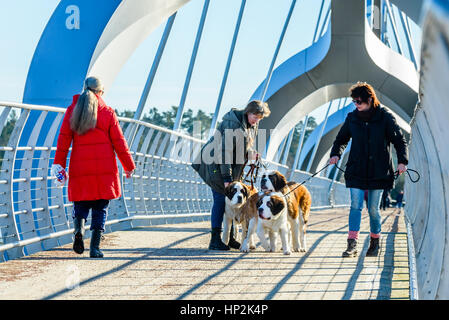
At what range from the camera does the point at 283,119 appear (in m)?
32.1

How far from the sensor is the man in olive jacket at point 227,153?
7.57m

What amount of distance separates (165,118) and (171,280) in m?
110

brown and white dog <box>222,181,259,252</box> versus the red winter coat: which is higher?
the red winter coat

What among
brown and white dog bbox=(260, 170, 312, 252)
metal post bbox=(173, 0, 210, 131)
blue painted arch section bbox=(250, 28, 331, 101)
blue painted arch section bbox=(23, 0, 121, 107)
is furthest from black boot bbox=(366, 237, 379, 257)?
→ blue painted arch section bbox=(250, 28, 331, 101)

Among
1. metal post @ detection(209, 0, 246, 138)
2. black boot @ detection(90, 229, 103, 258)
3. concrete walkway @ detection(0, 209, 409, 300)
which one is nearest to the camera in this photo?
concrete walkway @ detection(0, 209, 409, 300)

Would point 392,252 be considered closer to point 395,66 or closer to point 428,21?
point 428,21

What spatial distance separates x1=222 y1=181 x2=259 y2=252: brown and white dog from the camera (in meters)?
7.82

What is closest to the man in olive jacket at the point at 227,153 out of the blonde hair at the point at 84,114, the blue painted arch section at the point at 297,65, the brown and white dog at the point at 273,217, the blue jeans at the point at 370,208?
the brown and white dog at the point at 273,217

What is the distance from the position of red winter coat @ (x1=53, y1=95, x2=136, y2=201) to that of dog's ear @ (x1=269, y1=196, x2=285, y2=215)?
A: 67.1 inches

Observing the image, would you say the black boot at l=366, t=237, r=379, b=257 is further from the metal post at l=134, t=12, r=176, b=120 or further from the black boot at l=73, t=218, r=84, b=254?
the metal post at l=134, t=12, r=176, b=120

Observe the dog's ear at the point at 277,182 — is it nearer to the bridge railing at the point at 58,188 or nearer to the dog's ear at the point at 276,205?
the dog's ear at the point at 276,205

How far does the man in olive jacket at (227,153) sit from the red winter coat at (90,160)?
1.42 meters

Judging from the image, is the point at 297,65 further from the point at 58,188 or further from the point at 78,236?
the point at 78,236
